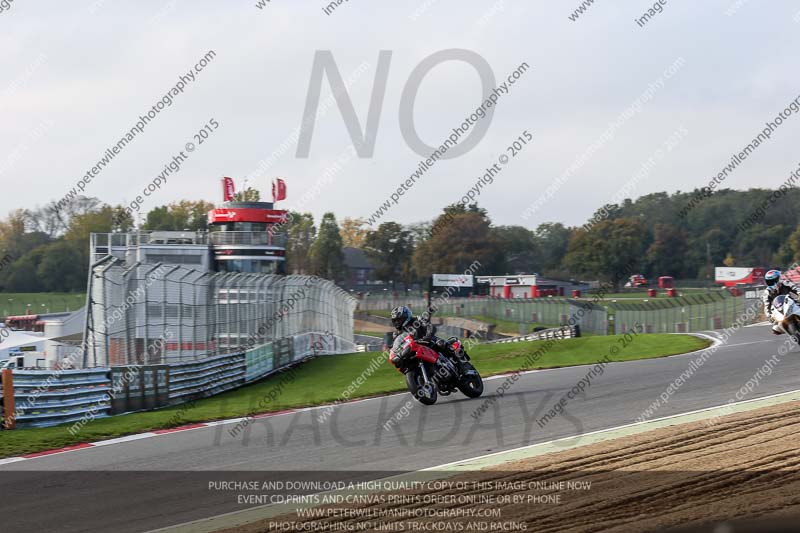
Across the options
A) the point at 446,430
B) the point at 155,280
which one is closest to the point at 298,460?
the point at 446,430

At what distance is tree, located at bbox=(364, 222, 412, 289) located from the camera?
95.2 metres

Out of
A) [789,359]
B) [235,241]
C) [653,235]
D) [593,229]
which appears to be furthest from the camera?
[653,235]

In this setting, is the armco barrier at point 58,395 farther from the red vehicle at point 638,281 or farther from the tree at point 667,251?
the tree at point 667,251

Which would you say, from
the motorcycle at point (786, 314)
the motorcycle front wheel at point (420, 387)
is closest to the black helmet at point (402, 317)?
the motorcycle front wheel at point (420, 387)

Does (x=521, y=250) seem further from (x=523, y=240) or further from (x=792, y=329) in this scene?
(x=792, y=329)

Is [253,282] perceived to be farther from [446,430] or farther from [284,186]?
[284,186]

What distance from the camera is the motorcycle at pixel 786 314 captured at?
50.2 ft

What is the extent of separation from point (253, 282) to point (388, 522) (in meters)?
16.7

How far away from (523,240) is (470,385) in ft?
264

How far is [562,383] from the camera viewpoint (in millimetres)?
15281

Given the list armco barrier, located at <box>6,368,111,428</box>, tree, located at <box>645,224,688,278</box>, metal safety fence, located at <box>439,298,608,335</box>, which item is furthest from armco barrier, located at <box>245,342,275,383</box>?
tree, located at <box>645,224,688,278</box>

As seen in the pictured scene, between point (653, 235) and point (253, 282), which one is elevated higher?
point (653, 235)

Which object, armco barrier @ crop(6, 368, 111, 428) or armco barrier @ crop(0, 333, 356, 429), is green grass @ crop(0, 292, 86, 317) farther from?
armco barrier @ crop(6, 368, 111, 428)

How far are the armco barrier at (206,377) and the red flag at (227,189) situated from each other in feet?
98.9
